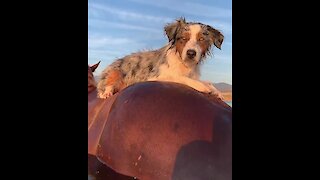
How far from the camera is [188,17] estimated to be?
190 cm

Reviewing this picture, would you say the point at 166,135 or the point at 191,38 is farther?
the point at 191,38

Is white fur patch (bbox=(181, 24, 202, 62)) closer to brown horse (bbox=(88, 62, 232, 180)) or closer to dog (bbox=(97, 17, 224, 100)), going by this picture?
dog (bbox=(97, 17, 224, 100))

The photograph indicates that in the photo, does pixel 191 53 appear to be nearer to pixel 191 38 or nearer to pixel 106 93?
pixel 191 38

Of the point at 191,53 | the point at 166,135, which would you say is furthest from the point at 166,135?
the point at 191,53

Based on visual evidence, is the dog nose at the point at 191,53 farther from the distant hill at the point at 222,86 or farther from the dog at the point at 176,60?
the distant hill at the point at 222,86

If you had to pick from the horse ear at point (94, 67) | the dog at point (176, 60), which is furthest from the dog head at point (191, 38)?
the horse ear at point (94, 67)

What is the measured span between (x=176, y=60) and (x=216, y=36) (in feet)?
0.69

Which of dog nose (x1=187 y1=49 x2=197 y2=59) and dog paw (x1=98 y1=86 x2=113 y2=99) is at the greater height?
dog nose (x1=187 y1=49 x2=197 y2=59)

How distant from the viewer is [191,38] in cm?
192

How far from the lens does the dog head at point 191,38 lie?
6.27ft

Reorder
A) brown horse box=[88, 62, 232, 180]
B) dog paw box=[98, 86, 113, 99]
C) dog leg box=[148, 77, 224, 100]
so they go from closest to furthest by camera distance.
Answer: brown horse box=[88, 62, 232, 180]
dog leg box=[148, 77, 224, 100]
dog paw box=[98, 86, 113, 99]

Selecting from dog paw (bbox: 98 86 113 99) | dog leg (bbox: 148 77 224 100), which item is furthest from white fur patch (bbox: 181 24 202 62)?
dog paw (bbox: 98 86 113 99)

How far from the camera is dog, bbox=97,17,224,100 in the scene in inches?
75.2
